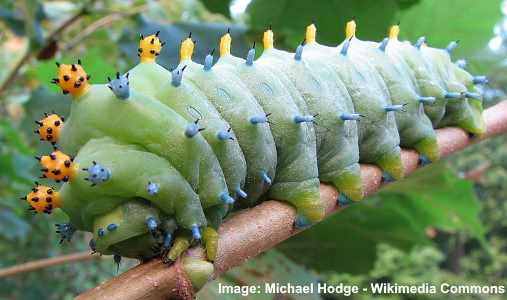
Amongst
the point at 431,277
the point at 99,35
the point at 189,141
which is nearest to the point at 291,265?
the point at 189,141

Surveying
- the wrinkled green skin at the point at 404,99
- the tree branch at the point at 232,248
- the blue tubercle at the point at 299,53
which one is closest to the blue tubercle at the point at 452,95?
the wrinkled green skin at the point at 404,99

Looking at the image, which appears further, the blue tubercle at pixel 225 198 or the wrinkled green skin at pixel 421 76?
the wrinkled green skin at pixel 421 76

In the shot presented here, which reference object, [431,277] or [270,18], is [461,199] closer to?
[270,18]

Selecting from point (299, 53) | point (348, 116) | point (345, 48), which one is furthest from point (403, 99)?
point (299, 53)

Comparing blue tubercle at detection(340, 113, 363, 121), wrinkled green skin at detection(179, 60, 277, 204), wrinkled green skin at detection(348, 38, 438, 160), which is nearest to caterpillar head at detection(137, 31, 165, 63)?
wrinkled green skin at detection(179, 60, 277, 204)

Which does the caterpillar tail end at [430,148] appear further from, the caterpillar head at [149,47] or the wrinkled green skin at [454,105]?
the caterpillar head at [149,47]

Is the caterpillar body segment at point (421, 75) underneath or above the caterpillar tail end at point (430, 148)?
above
